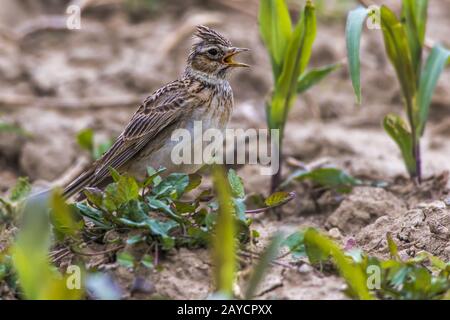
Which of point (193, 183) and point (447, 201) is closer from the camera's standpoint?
point (193, 183)

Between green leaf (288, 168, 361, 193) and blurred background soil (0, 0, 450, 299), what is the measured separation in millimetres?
117

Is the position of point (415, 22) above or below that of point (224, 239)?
above

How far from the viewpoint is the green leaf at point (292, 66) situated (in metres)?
6.06

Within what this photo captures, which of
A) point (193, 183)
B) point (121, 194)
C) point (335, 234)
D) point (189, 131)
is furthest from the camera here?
point (189, 131)

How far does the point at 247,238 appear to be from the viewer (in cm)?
456

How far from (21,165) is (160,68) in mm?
1996

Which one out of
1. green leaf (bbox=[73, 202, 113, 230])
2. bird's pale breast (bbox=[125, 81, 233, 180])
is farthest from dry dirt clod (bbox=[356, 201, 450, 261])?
green leaf (bbox=[73, 202, 113, 230])

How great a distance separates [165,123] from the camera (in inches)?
231

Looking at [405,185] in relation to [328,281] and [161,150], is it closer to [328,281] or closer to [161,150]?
[161,150]

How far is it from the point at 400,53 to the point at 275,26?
3.14ft

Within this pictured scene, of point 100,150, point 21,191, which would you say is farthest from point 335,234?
point 100,150

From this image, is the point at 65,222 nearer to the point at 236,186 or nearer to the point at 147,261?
the point at 147,261

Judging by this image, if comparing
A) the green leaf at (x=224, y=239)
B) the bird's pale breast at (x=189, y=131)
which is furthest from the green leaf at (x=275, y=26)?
the green leaf at (x=224, y=239)
